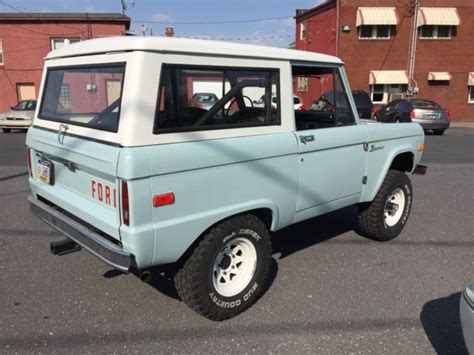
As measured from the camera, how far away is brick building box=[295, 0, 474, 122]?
78.7ft

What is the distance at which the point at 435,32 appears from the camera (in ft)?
80.4

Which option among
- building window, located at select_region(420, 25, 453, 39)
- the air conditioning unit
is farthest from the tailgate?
building window, located at select_region(420, 25, 453, 39)

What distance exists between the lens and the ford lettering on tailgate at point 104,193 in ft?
8.96

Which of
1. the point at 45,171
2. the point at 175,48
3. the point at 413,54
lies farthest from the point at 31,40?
the point at 175,48

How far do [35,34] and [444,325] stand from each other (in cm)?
2572

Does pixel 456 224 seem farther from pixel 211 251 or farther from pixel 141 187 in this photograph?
pixel 141 187

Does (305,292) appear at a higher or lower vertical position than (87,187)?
lower

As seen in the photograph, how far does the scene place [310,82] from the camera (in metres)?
5.04

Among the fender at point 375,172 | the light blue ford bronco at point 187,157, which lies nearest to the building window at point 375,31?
the fender at point 375,172

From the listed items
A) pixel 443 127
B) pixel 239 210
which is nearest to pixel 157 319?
pixel 239 210

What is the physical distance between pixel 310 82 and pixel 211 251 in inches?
111

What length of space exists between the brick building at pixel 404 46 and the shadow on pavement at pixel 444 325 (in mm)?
22797

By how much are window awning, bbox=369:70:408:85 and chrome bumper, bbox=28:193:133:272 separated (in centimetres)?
2367

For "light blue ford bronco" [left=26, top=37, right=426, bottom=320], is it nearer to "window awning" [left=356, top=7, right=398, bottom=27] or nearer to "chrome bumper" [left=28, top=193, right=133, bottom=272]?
"chrome bumper" [left=28, top=193, right=133, bottom=272]
